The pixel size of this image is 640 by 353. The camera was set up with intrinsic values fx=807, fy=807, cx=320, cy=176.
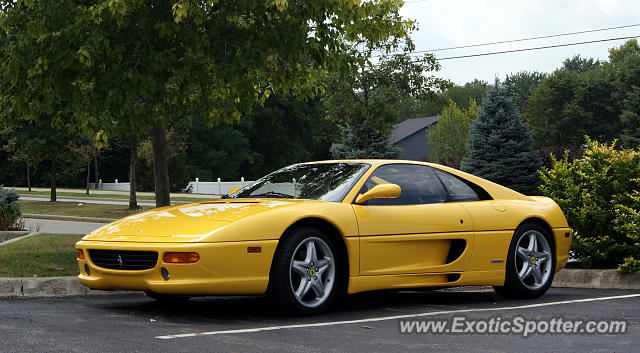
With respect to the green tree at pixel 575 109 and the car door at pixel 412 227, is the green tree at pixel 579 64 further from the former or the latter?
the car door at pixel 412 227

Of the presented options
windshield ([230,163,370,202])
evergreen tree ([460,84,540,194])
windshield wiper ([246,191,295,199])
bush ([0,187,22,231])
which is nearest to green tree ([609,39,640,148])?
evergreen tree ([460,84,540,194])

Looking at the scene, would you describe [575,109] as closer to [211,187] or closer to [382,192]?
[211,187]

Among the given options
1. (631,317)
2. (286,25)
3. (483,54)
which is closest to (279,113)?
(483,54)

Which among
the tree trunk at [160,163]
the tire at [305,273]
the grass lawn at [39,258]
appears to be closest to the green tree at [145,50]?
the tree trunk at [160,163]

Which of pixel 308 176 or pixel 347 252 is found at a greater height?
pixel 308 176

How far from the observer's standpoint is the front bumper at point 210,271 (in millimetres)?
6039

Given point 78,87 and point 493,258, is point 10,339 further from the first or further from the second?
point 78,87

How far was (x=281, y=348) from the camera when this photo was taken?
5070mm

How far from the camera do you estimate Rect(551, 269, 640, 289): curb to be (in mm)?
8961

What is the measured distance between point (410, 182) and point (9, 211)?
35.9 feet

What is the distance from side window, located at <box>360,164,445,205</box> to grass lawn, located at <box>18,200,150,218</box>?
20629mm

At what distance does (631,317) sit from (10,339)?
4.72 m

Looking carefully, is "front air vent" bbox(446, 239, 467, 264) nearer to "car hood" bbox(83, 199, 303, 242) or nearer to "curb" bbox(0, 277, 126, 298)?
"car hood" bbox(83, 199, 303, 242)

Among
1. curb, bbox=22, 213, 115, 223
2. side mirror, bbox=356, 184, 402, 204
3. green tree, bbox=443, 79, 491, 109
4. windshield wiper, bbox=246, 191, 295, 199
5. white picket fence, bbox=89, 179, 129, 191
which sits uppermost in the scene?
green tree, bbox=443, 79, 491, 109
